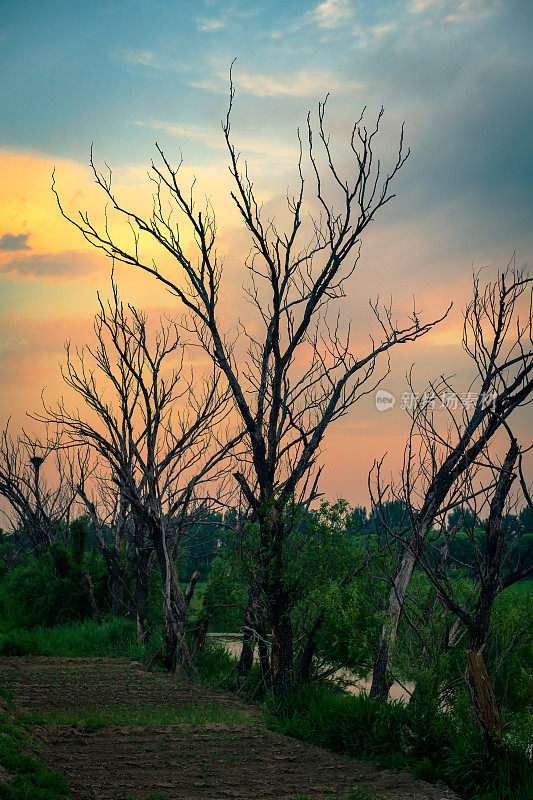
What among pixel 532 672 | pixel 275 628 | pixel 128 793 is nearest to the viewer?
pixel 128 793

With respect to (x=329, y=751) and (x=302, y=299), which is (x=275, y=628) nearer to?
(x=329, y=751)

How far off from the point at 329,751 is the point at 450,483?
4.17 meters

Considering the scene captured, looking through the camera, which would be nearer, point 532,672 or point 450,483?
point 450,483

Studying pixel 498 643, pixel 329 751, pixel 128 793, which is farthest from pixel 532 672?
pixel 128 793

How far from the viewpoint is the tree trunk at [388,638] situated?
35.2 ft

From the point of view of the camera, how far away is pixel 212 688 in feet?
43.1

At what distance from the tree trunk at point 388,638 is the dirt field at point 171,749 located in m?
1.64

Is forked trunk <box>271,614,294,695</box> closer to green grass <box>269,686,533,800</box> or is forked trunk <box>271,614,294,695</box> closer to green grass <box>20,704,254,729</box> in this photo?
green grass <box>269,686,533,800</box>

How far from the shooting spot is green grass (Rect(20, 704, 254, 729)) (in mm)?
9945

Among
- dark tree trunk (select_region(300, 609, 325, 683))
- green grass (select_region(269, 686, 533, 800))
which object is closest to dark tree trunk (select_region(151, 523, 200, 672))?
dark tree trunk (select_region(300, 609, 325, 683))

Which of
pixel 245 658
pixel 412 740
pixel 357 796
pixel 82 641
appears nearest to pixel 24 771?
pixel 357 796

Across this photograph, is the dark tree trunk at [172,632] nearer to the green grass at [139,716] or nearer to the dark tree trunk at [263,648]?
the dark tree trunk at [263,648]

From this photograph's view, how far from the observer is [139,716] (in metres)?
10.5

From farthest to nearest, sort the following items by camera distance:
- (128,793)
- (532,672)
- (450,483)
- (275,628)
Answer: (275,628), (532,672), (450,483), (128,793)
